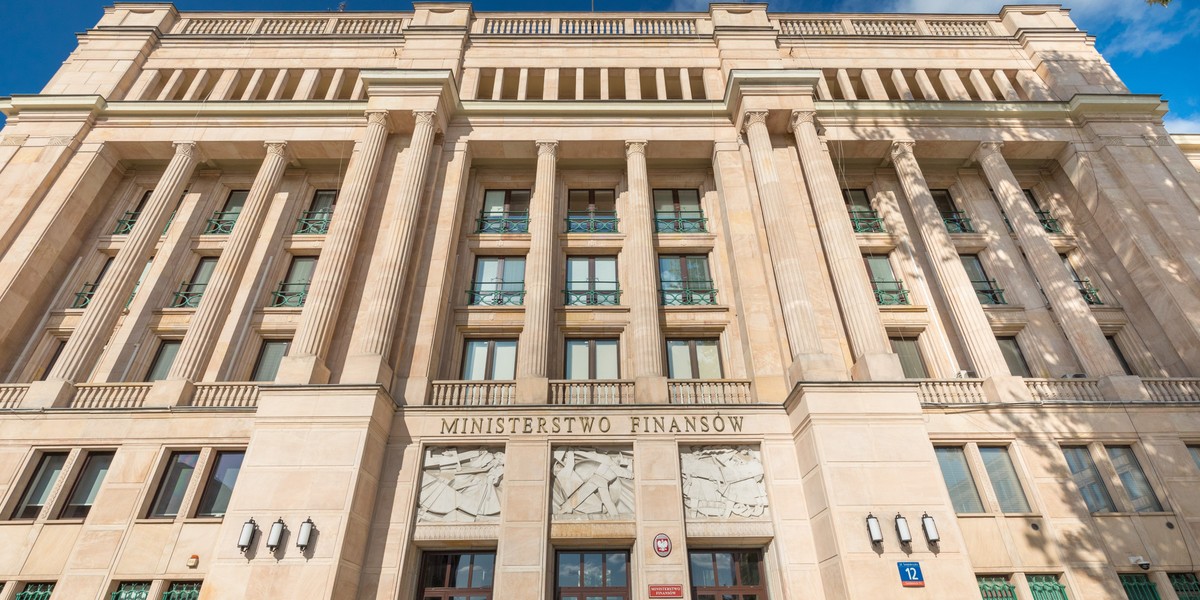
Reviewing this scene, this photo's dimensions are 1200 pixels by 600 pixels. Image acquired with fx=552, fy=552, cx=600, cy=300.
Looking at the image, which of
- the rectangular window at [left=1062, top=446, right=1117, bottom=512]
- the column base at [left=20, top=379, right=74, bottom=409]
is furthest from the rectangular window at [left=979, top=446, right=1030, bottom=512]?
the column base at [left=20, top=379, right=74, bottom=409]

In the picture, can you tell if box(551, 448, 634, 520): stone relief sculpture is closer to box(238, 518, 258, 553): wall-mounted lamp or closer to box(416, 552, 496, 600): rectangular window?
box(416, 552, 496, 600): rectangular window

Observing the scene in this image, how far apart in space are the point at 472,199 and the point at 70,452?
15.2 meters

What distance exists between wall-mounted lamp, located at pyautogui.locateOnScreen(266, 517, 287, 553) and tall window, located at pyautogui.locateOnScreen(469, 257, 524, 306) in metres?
9.59

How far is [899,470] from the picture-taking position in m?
14.1

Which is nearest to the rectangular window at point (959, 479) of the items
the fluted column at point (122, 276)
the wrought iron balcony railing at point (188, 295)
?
the wrought iron balcony railing at point (188, 295)

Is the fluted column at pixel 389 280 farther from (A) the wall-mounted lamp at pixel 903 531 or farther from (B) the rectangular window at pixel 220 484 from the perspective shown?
(A) the wall-mounted lamp at pixel 903 531

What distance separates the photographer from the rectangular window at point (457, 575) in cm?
1459

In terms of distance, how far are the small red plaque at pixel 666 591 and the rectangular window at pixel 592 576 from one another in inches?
42.5

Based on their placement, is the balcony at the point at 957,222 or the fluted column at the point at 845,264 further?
the balcony at the point at 957,222

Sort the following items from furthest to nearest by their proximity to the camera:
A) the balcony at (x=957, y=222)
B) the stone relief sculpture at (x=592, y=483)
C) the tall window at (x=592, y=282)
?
the balcony at (x=957, y=222) → the tall window at (x=592, y=282) → the stone relief sculpture at (x=592, y=483)

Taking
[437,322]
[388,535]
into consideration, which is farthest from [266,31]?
[388,535]

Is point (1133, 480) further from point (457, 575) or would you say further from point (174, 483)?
point (174, 483)

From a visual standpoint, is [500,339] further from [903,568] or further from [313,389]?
[903,568]

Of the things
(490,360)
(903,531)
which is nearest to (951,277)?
(903,531)
